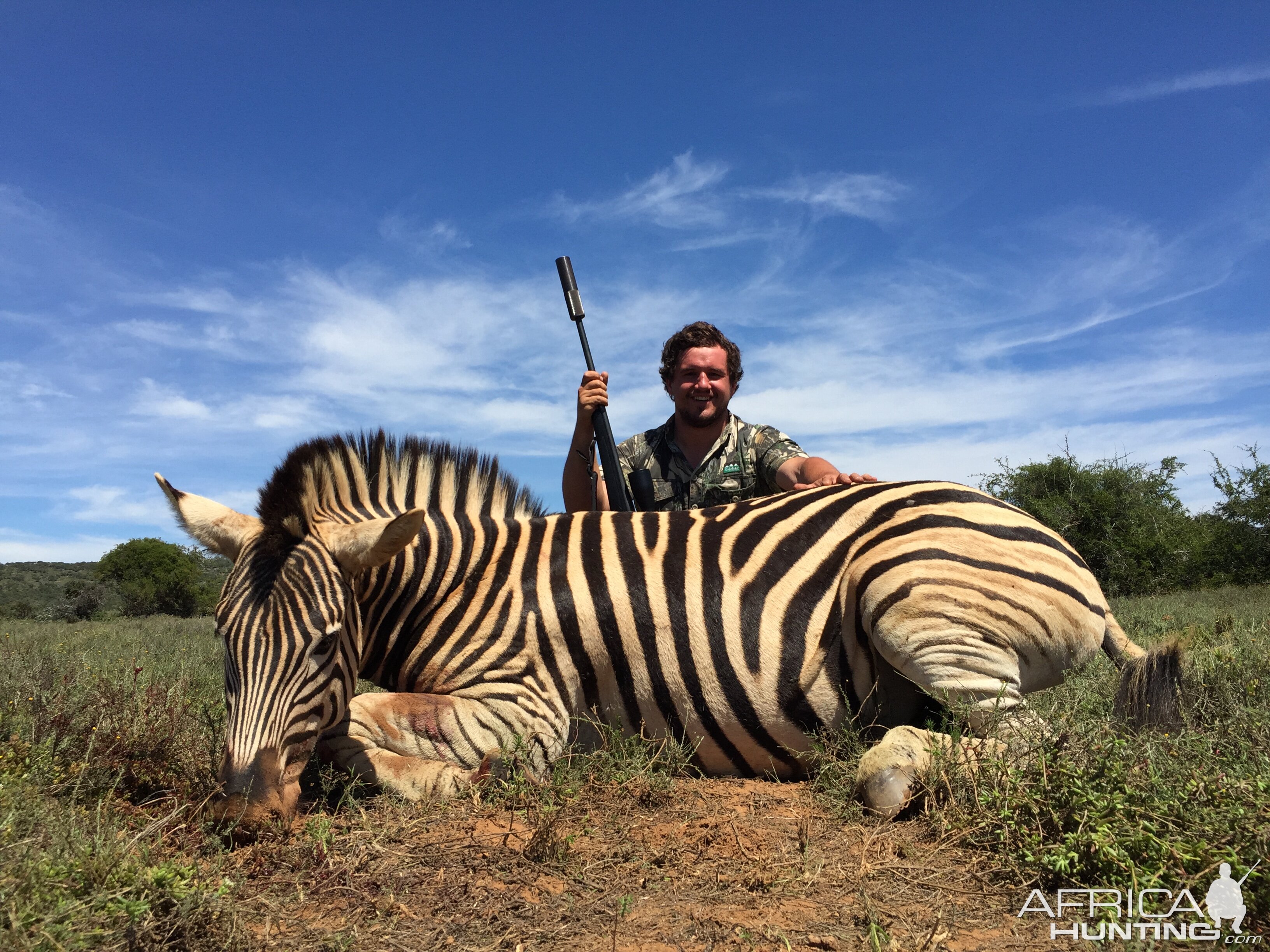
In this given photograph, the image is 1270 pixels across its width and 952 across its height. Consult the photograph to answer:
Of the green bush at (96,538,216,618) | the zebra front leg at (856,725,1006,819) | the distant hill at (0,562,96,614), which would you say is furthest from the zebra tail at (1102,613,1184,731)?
the green bush at (96,538,216,618)

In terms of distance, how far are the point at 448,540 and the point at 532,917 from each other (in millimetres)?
1791

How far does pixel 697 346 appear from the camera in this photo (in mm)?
6141

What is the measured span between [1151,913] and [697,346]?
4.77 metres

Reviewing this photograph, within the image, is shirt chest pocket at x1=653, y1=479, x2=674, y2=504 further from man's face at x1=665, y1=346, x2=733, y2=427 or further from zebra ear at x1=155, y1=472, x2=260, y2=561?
zebra ear at x1=155, y1=472, x2=260, y2=561

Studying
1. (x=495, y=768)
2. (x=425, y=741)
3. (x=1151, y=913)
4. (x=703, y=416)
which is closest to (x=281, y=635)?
(x=425, y=741)

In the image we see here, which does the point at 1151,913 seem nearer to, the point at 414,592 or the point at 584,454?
the point at 414,592

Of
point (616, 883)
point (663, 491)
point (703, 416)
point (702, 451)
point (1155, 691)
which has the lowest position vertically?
point (616, 883)

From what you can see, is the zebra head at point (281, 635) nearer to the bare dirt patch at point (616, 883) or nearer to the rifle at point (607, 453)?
the bare dirt patch at point (616, 883)

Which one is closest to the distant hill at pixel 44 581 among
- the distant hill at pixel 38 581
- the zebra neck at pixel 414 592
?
the distant hill at pixel 38 581

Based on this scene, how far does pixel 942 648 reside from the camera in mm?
2918

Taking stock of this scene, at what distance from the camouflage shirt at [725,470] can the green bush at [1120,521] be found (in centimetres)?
1161

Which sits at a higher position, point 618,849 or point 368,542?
point 368,542

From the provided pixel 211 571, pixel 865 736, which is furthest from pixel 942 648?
pixel 211 571

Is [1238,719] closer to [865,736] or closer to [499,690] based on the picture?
[865,736]
